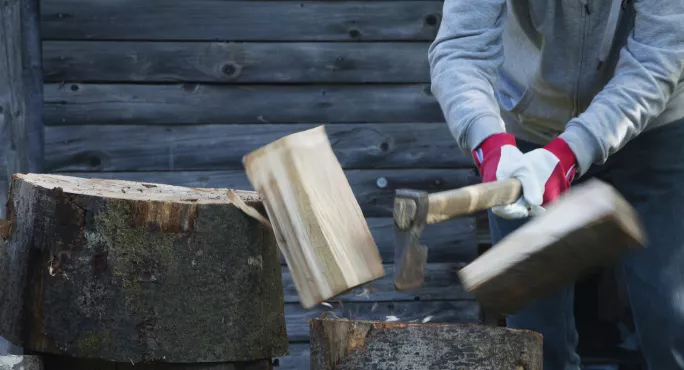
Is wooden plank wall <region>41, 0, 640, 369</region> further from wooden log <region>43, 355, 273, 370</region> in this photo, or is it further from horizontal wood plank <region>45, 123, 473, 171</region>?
wooden log <region>43, 355, 273, 370</region>

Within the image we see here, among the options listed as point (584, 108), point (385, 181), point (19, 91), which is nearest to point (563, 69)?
point (584, 108)

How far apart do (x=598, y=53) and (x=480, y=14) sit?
369 mm

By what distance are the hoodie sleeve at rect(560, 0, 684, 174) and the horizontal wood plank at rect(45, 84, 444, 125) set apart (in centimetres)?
210

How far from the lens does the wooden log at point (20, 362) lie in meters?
2.67

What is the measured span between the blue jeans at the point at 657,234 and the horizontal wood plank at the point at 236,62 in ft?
6.07

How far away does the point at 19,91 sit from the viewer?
180 inches

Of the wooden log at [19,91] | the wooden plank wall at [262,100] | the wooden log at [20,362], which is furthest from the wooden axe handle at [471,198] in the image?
the wooden log at [19,91]

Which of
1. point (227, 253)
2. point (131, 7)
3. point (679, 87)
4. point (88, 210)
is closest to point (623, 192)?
point (679, 87)

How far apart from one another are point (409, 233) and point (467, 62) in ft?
2.48

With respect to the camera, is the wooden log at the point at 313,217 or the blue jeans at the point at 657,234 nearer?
the wooden log at the point at 313,217

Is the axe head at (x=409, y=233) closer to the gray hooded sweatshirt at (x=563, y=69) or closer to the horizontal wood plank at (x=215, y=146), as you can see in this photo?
the gray hooded sweatshirt at (x=563, y=69)

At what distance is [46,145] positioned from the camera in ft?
15.2

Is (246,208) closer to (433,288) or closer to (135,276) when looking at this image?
(135,276)

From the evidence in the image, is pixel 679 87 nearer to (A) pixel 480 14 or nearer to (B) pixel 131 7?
(A) pixel 480 14
